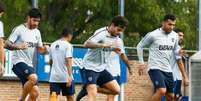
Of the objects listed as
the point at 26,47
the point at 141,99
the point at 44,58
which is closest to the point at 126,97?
the point at 141,99

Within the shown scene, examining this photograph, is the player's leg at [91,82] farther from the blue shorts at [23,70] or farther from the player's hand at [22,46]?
the player's hand at [22,46]

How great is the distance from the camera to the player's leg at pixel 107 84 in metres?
11.3

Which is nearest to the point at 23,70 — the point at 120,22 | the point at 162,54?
the point at 120,22

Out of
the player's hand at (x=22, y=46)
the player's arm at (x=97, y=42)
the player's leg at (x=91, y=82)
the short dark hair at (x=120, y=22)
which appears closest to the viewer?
the player's hand at (x=22, y=46)

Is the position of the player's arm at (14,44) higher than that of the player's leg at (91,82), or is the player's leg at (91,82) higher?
the player's arm at (14,44)

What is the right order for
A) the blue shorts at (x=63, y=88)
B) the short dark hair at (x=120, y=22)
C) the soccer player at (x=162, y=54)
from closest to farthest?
the short dark hair at (x=120, y=22) → the soccer player at (x=162, y=54) → the blue shorts at (x=63, y=88)

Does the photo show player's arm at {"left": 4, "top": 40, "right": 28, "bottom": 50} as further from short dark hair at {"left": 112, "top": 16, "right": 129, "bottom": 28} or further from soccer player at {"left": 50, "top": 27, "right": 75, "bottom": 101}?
soccer player at {"left": 50, "top": 27, "right": 75, "bottom": 101}

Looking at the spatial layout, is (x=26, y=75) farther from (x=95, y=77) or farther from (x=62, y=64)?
(x=62, y=64)

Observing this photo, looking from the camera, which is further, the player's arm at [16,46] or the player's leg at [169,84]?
the player's leg at [169,84]

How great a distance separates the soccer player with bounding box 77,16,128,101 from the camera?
10.9 metres

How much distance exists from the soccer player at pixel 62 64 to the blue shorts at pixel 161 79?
1768 millimetres

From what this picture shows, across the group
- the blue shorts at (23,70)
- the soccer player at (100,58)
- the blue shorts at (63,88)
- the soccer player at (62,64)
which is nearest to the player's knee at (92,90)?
the soccer player at (100,58)

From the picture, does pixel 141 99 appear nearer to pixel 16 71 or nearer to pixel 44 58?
pixel 44 58

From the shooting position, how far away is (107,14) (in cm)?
2944
